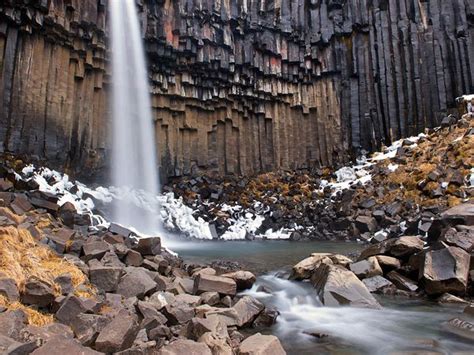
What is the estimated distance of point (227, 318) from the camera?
6160 millimetres

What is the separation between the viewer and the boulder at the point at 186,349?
4.32 metres

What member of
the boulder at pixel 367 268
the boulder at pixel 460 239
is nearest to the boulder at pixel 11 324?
the boulder at pixel 367 268

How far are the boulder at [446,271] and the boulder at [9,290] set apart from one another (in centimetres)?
756

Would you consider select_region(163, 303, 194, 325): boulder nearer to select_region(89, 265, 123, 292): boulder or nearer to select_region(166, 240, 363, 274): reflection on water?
select_region(89, 265, 123, 292): boulder

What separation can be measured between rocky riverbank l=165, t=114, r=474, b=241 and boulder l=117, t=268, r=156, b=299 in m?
10.5

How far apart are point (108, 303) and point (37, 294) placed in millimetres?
1095

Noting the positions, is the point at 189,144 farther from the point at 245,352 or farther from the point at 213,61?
the point at 245,352

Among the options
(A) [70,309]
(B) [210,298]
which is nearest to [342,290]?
(B) [210,298]

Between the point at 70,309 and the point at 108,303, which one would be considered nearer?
the point at 70,309

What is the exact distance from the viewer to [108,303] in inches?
234

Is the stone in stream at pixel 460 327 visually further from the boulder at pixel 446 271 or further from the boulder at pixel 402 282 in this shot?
the boulder at pixel 402 282

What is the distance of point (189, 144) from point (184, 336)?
72.2ft

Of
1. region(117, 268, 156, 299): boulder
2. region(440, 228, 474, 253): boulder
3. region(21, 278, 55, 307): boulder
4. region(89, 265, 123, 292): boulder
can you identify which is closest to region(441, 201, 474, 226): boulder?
region(440, 228, 474, 253): boulder

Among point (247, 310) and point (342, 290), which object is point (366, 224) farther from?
point (247, 310)
